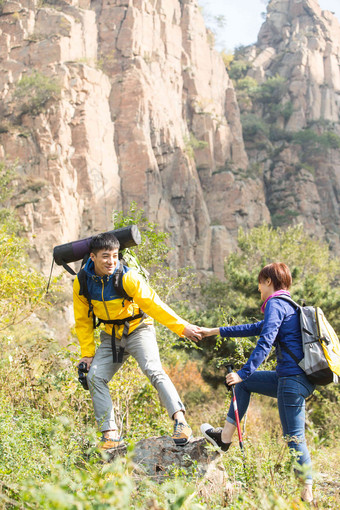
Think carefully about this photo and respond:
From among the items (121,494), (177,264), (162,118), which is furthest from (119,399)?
(162,118)

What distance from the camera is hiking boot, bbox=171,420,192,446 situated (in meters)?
3.48

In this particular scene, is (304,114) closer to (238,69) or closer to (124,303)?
(238,69)

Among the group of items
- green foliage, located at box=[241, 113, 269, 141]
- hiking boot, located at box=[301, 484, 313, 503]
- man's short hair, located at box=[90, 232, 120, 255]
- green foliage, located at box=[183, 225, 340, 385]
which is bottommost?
green foliage, located at box=[183, 225, 340, 385]

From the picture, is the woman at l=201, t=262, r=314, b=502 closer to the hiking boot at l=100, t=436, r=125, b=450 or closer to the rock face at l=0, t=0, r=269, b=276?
the hiking boot at l=100, t=436, r=125, b=450

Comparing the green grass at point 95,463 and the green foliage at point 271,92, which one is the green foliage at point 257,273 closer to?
the green grass at point 95,463

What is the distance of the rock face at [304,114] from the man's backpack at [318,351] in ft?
119

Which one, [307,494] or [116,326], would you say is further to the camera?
[116,326]

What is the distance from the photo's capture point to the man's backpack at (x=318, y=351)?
3.08 m

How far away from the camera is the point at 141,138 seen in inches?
1160

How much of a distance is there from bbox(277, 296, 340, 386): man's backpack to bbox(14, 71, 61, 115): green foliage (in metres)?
25.8

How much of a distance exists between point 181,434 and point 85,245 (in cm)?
183

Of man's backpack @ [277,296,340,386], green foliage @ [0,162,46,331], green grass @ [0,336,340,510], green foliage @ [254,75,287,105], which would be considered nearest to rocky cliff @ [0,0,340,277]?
green foliage @ [254,75,287,105]

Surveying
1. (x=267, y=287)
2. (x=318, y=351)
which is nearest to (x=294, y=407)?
(x=318, y=351)

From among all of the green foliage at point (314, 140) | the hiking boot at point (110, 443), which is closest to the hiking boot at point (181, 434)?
the hiking boot at point (110, 443)
